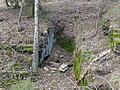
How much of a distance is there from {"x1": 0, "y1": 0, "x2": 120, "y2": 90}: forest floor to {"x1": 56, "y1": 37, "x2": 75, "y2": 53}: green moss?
31cm

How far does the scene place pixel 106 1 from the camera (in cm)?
1747

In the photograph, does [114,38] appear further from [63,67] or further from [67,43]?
[67,43]

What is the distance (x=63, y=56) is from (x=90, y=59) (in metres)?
3.15

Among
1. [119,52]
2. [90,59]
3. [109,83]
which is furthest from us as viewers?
[90,59]

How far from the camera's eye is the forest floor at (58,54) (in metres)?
10.8

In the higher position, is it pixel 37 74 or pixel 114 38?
pixel 114 38

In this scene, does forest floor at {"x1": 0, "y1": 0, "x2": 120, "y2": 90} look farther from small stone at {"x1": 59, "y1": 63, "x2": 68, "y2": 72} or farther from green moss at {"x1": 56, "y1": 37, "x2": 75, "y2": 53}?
green moss at {"x1": 56, "y1": 37, "x2": 75, "y2": 53}

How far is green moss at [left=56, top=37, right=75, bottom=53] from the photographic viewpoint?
1647 cm

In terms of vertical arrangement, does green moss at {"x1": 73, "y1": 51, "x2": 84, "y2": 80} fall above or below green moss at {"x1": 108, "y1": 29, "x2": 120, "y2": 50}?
below

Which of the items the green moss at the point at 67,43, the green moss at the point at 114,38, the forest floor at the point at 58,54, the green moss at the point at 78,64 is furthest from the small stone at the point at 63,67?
the green moss at the point at 114,38

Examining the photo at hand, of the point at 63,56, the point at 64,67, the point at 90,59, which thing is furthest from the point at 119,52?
the point at 63,56

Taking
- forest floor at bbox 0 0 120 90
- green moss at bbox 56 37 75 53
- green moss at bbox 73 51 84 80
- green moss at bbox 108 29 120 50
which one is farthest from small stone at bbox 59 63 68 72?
green moss at bbox 108 29 120 50

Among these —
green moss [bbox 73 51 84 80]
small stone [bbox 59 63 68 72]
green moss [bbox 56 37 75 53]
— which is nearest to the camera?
green moss [bbox 73 51 84 80]

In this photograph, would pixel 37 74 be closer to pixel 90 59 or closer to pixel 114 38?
pixel 90 59
